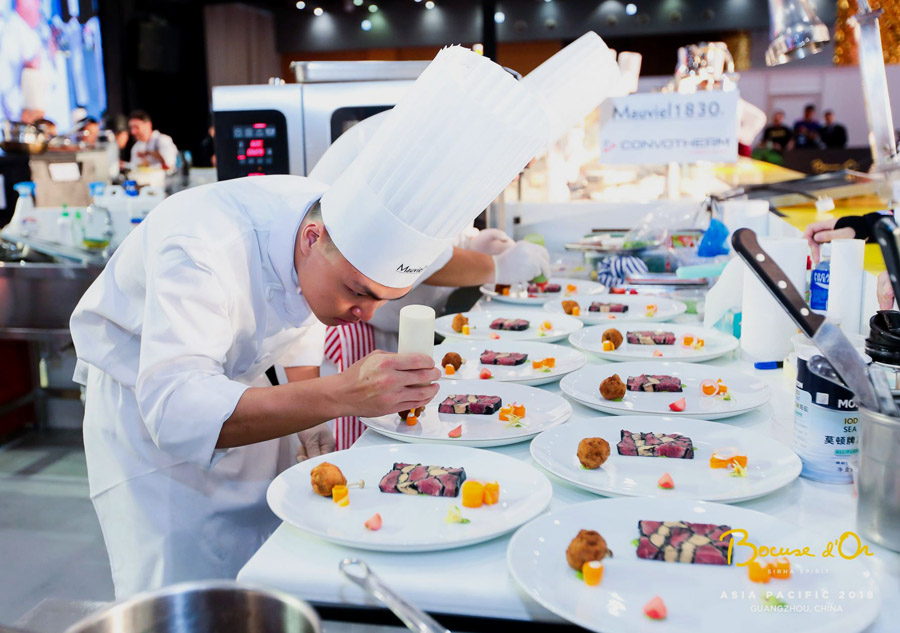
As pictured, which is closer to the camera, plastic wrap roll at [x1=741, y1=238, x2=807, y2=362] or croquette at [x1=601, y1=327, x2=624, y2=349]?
plastic wrap roll at [x1=741, y1=238, x2=807, y2=362]

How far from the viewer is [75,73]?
11.5 m

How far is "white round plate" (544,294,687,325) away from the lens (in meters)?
2.25

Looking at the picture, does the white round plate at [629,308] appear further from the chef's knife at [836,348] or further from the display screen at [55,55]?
Answer: the display screen at [55,55]

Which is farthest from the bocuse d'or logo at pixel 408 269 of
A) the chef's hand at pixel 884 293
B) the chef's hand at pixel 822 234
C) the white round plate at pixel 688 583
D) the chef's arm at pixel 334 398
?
the chef's hand at pixel 822 234

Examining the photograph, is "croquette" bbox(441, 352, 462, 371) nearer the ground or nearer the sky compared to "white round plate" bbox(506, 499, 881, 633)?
nearer the sky

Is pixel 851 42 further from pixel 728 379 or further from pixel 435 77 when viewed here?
pixel 435 77

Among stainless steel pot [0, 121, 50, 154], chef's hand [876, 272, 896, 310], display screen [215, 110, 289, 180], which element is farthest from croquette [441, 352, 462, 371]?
stainless steel pot [0, 121, 50, 154]

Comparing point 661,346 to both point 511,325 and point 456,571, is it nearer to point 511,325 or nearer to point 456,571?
point 511,325

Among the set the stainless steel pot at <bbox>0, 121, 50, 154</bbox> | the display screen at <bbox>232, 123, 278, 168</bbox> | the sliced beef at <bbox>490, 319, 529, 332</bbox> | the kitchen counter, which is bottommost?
the kitchen counter

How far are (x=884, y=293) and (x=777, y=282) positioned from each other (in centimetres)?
70

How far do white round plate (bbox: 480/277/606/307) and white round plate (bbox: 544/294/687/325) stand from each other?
78mm

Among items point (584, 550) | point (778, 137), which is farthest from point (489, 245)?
point (778, 137)

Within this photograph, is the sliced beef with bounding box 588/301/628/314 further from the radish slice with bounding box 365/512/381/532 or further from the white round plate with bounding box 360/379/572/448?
the radish slice with bounding box 365/512/381/532

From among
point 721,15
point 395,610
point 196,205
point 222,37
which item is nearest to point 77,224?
point 196,205
